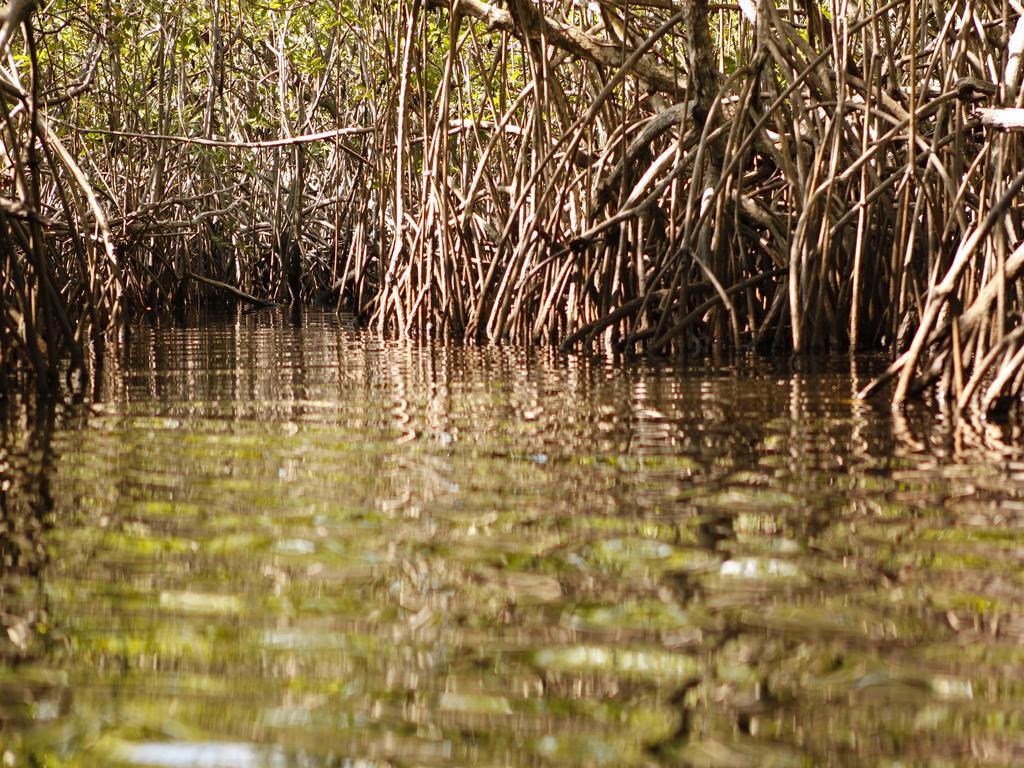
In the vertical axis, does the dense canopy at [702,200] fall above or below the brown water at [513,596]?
above

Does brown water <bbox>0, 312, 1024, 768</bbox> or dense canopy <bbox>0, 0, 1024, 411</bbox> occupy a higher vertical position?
dense canopy <bbox>0, 0, 1024, 411</bbox>

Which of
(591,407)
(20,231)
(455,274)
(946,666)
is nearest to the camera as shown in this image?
(946,666)

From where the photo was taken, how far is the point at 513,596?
1.86m

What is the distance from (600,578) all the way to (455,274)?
20.1ft

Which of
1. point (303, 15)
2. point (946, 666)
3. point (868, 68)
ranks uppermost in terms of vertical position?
point (303, 15)

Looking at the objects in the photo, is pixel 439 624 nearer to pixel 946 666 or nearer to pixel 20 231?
pixel 946 666

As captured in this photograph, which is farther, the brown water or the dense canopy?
the dense canopy

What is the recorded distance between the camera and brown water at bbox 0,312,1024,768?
1380 millimetres

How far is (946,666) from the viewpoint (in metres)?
1.55

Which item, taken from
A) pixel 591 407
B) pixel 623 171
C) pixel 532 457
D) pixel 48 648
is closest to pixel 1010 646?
pixel 48 648

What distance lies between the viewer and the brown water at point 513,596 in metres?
1.38

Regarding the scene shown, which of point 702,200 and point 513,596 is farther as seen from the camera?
point 702,200

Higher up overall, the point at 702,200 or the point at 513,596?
the point at 702,200

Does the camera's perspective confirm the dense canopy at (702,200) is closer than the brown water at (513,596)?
No
